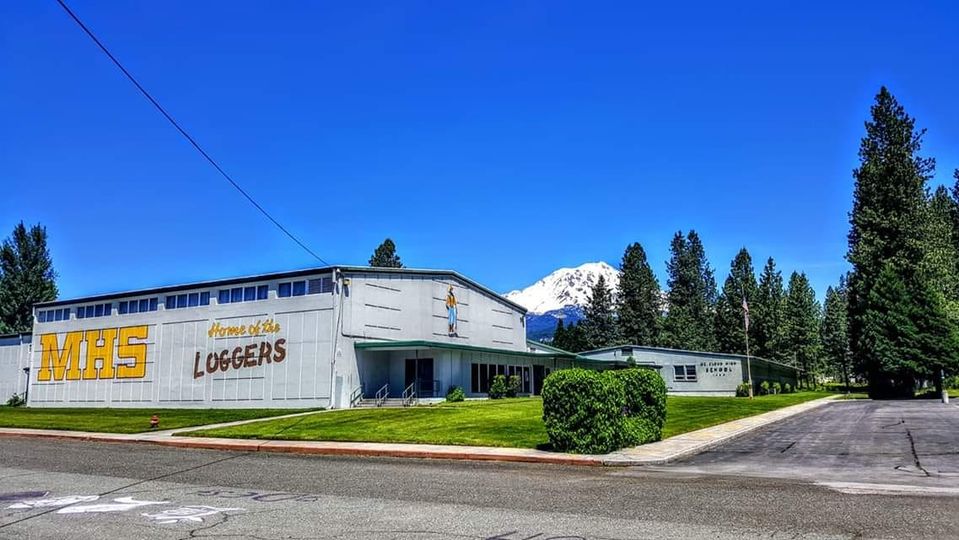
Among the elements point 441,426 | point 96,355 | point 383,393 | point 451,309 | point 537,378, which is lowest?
point 441,426

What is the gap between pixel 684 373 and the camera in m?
65.0

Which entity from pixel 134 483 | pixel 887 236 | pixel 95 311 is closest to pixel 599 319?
pixel 887 236

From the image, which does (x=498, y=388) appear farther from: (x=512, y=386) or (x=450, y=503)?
(x=450, y=503)

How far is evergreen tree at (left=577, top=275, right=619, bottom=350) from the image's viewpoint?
328 ft

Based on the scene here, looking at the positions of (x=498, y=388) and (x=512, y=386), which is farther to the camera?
(x=512, y=386)

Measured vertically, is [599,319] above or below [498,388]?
above

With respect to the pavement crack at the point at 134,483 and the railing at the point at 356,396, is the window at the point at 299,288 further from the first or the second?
the pavement crack at the point at 134,483

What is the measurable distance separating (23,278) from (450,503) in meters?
90.0

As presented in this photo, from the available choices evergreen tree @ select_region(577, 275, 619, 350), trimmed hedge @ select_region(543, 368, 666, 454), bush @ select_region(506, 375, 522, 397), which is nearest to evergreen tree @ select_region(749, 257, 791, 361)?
evergreen tree @ select_region(577, 275, 619, 350)

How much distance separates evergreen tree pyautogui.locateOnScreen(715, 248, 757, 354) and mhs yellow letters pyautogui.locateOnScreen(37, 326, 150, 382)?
2642 inches

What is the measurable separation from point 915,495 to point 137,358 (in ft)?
154

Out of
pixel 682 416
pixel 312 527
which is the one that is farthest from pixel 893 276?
pixel 312 527

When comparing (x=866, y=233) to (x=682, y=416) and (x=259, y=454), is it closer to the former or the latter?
(x=682, y=416)

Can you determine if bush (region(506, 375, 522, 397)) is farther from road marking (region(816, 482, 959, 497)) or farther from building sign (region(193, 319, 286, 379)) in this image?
road marking (region(816, 482, 959, 497))
